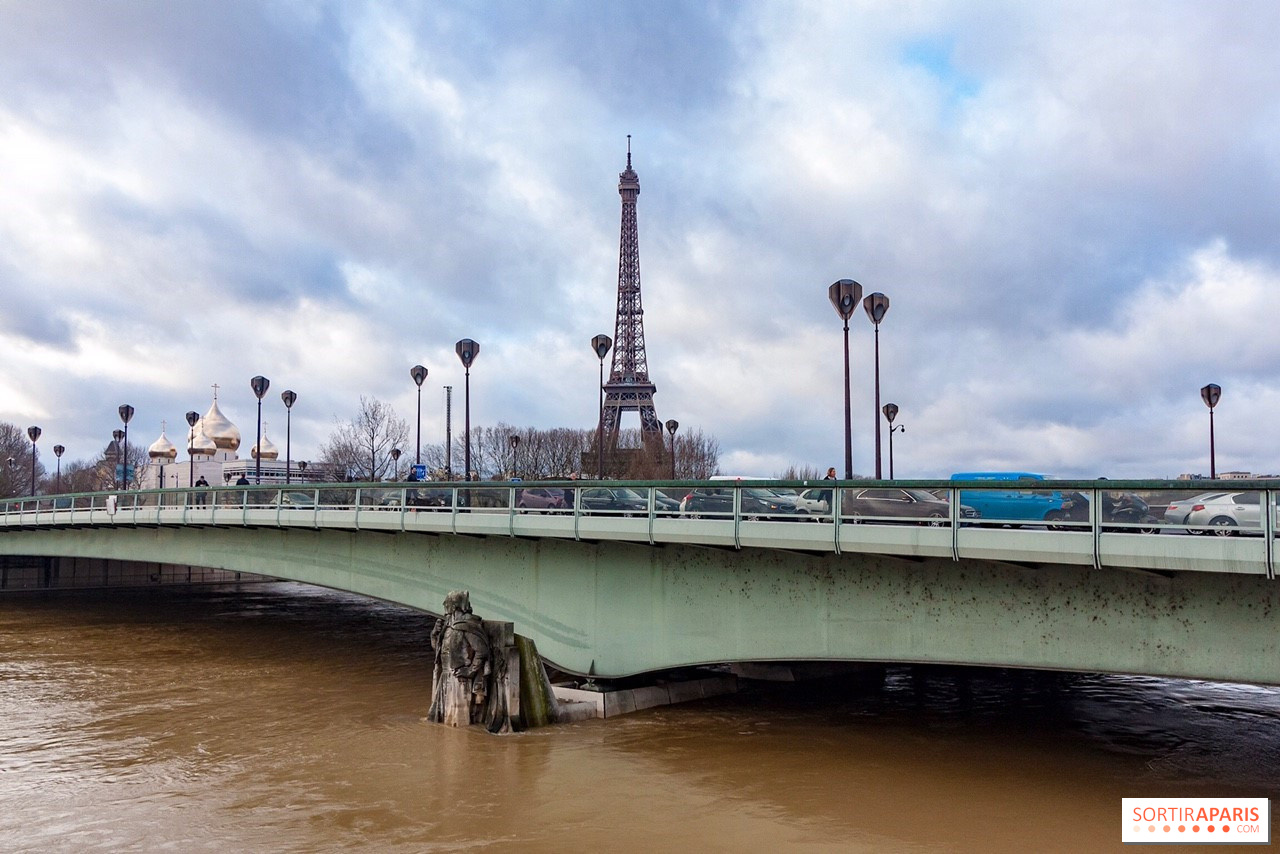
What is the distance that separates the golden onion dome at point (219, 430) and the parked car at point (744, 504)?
97.1m

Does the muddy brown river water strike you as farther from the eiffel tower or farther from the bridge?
the eiffel tower

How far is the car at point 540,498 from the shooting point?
72.3 ft

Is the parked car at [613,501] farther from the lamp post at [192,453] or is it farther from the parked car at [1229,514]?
the lamp post at [192,453]

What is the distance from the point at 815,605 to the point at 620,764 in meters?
4.62

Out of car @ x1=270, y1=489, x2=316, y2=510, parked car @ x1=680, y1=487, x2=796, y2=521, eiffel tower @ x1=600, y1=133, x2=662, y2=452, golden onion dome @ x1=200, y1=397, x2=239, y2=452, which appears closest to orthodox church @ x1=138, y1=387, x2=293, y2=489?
golden onion dome @ x1=200, y1=397, x2=239, y2=452

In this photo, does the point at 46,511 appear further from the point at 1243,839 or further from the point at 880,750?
the point at 1243,839

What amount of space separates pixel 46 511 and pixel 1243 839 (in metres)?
46.7

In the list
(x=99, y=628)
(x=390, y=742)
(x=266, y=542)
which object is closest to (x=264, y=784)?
(x=390, y=742)

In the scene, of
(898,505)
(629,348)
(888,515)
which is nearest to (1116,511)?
(898,505)

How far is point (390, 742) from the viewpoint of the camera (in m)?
19.0

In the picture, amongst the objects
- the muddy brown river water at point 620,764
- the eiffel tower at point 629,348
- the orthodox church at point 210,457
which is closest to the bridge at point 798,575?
the muddy brown river water at point 620,764

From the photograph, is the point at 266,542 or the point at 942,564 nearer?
the point at 942,564

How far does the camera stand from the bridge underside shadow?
1409cm

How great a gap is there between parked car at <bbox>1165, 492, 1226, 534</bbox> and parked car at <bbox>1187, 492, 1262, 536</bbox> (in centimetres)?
3
